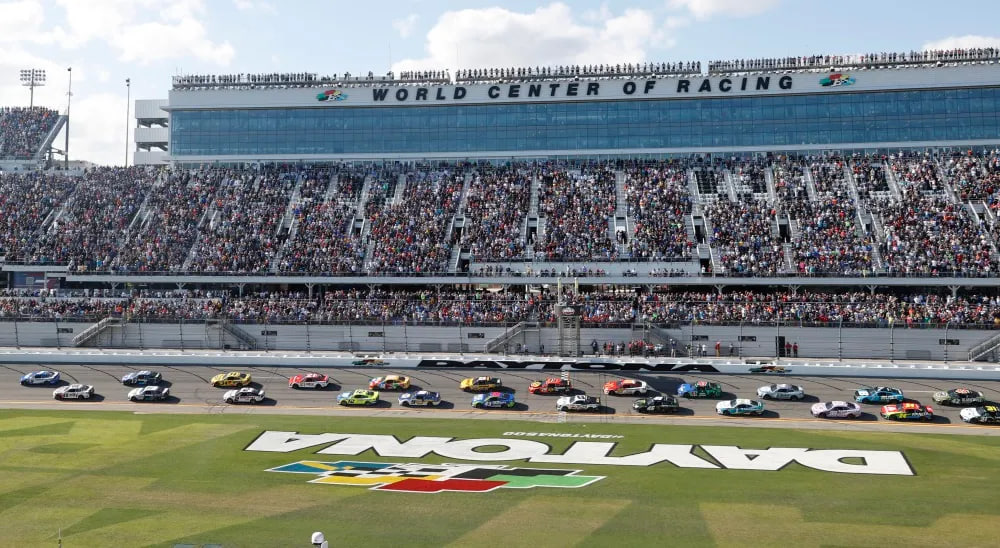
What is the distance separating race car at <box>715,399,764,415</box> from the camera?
52250mm

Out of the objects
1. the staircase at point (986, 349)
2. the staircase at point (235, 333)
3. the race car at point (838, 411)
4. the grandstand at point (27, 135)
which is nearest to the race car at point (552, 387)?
the race car at point (838, 411)

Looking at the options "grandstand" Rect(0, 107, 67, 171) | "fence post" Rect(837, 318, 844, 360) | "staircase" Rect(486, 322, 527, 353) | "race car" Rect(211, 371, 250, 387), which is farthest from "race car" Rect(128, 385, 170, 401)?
"grandstand" Rect(0, 107, 67, 171)

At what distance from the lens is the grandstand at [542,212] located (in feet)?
238

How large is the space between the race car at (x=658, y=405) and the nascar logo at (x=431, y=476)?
1548 cm

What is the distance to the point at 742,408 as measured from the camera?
52.3m

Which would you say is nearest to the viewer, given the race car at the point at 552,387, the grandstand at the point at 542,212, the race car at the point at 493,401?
the race car at the point at 493,401

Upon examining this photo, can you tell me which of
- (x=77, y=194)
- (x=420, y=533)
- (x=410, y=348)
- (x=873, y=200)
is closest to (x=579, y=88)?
(x=873, y=200)

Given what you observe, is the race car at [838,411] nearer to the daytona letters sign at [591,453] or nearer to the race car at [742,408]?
the race car at [742,408]

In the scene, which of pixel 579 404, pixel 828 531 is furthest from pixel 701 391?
pixel 828 531

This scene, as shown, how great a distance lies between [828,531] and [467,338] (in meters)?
43.8

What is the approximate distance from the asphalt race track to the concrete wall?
6941 millimetres

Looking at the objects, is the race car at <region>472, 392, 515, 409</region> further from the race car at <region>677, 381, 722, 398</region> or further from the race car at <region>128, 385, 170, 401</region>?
the race car at <region>128, 385, 170, 401</region>

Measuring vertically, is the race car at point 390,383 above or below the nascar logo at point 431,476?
above

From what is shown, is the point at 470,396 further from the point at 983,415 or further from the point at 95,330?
the point at 95,330
